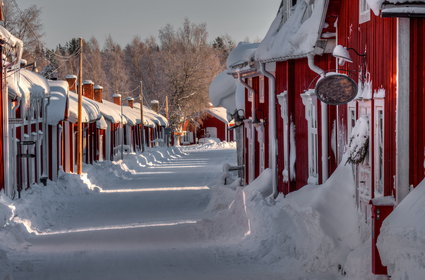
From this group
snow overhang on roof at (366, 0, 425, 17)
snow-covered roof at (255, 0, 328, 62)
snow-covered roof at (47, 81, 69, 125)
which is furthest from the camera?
snow-covered roof at (47, 81, 69, 125)

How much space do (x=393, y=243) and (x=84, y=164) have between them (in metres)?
32.6

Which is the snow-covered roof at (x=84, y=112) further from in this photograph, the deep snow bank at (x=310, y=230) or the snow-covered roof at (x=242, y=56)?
the deep snow bank at (x=310, y=230)

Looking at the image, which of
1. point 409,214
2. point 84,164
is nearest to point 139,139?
point 84,164

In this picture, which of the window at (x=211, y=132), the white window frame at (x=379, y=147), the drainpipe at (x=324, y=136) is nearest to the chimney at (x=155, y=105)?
the window at (x=211, y=132)

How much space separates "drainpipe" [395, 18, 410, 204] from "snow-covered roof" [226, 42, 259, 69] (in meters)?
11.4

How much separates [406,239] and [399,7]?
2851mm

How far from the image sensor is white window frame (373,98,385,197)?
12.0 metres

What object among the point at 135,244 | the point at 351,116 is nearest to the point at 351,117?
the point at 351,116

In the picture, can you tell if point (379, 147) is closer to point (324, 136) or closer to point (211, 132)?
point (324, 136)

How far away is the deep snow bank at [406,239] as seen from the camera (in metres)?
9.33

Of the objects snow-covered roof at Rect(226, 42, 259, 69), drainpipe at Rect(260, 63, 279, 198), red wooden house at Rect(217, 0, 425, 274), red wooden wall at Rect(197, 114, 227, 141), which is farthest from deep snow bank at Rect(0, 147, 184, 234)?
red wooden wall at Rect(197, 114, 227, 141)

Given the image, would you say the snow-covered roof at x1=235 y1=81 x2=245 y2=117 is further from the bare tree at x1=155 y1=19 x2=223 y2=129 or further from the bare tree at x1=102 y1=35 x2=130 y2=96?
the bare tree at x1=102 y1=35 x2=130 y2=96

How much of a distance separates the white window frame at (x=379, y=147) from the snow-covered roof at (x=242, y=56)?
10.3 metres

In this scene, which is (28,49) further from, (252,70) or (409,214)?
(409,214)
